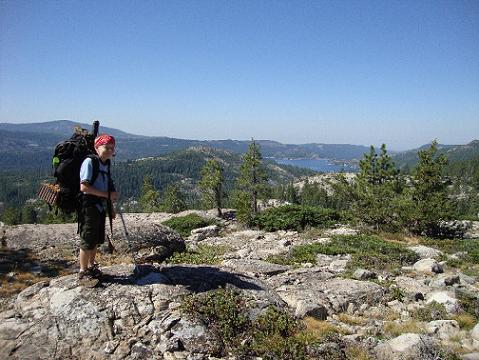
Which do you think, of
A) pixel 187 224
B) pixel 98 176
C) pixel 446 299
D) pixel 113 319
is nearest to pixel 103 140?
pixel 98 176

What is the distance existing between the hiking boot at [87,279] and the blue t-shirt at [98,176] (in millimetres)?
1327

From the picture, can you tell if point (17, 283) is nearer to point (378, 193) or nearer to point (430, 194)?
point (378, 193)

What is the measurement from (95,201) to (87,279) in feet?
5.02

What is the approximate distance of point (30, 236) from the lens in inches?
425

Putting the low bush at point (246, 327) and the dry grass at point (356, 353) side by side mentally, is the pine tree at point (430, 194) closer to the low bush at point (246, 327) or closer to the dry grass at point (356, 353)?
the dry grass at point (356, 353)

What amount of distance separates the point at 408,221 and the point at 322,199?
67.2 m

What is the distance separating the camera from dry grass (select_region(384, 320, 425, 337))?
21.2 ft

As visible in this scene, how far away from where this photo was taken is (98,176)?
6.39 m

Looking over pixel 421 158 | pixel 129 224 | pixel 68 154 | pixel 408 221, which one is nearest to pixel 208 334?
pixel 68 154

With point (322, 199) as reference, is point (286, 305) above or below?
above

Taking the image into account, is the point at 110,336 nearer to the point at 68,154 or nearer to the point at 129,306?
the point at 129,306

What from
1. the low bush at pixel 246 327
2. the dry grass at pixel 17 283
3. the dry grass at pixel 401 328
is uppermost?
the low bush at pixel 246 327

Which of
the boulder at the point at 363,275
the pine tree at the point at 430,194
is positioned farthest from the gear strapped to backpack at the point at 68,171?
the pine tree at the point at 430,194

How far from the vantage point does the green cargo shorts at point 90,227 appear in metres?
6.44
